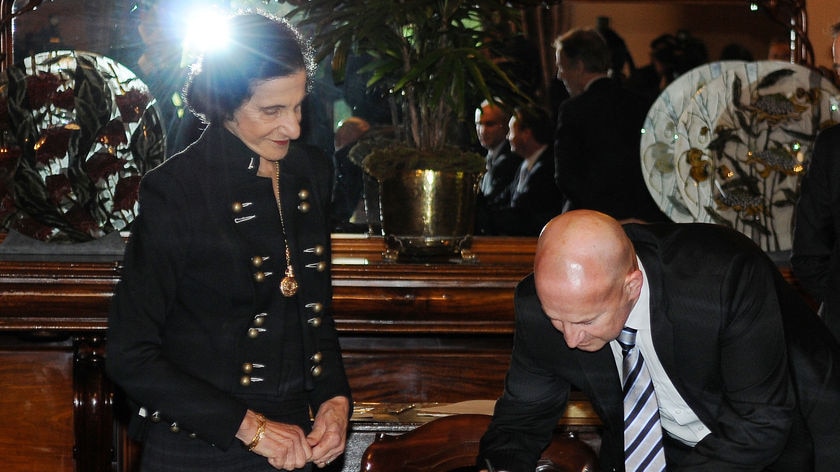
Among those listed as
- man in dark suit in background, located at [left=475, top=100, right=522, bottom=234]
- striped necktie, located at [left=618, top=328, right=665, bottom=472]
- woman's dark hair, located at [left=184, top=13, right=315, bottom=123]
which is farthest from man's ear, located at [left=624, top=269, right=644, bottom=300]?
man in dark suit in background, located at [left=475, top=100, right=522, bottom=234]

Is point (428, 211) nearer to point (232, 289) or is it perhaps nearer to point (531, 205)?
point (531, 205)

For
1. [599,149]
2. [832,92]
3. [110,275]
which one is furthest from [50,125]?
[832,92]

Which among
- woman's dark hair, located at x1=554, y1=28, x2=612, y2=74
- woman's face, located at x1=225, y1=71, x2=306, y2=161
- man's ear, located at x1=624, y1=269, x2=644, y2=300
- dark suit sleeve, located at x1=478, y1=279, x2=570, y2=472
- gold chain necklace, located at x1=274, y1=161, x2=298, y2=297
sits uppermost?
woman's face, located at x1=225, y1=71, x2=306, y2=161

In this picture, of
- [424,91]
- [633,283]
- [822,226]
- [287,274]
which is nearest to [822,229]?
[822,226]

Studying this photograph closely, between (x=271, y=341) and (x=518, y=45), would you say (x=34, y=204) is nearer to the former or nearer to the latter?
(x=271, y=341)

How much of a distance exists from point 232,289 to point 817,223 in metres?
1.43

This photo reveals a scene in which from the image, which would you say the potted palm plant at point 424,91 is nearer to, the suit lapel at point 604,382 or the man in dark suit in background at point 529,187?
the man in dark suit in background at point 529,187

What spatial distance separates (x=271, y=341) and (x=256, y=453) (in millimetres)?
168

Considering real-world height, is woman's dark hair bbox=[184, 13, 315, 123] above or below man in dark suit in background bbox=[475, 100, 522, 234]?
above


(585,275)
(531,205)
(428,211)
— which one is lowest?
(531,205)

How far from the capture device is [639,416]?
1956mm

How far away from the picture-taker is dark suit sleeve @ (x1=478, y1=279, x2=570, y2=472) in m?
1.94

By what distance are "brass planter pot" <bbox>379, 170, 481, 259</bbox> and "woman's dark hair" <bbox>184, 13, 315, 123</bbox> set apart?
3.08 ft

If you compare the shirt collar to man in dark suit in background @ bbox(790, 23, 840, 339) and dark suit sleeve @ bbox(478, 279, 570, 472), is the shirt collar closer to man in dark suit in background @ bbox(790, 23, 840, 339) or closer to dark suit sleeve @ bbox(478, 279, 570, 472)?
dark suit sleeve @ bbox(478, 279, 570, 472)
